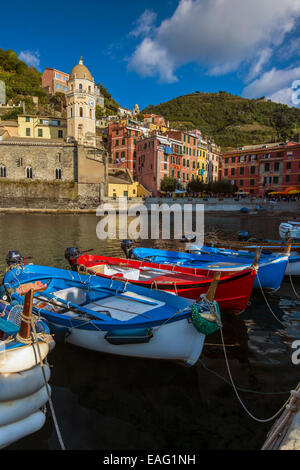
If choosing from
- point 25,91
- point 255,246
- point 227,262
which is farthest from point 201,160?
point 227,262

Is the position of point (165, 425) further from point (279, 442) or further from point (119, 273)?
point (119, 273)

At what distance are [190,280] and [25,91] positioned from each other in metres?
81.2

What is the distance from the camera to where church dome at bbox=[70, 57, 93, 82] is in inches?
2170

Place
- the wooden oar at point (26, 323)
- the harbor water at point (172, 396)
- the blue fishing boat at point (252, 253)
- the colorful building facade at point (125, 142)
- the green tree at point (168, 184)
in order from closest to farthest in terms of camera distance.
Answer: the wooden oar at point (26, 323), the harbor water at point (172, 396), the blue fishing boat at point (252, 253), the green tree at point (168, 184), the colorful building facade at point (125, 142)

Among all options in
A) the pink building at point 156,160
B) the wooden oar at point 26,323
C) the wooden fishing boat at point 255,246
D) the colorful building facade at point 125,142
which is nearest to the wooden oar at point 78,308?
the wooden oar at point 26,323

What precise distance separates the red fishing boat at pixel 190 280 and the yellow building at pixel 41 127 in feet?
185

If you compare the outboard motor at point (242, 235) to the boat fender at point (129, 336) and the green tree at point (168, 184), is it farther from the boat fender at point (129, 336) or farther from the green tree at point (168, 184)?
the green tree at point (168, 184)

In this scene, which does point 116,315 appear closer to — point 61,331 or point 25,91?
point 61,331

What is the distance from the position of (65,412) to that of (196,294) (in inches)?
183

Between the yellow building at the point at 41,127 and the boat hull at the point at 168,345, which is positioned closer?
the boat hull at the point at 168,345

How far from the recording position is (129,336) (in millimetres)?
5473

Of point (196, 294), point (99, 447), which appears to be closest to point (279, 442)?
point (99, 447)

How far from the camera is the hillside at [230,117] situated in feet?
352

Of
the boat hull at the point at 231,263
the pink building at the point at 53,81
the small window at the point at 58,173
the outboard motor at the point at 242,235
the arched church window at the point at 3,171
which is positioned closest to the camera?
the boat hull at the point at 231,263
